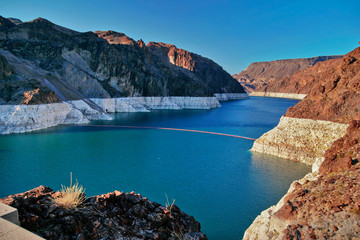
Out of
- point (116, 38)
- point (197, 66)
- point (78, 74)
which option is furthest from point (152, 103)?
point (197, 66)

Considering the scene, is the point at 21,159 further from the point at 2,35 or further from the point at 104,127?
the point at 2,35

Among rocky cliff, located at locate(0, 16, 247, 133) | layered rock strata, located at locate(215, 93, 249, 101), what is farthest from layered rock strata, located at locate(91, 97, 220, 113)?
layered rock strata, located at locate(215, 93, 249, 101)

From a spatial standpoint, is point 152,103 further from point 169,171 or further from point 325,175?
point 325,175

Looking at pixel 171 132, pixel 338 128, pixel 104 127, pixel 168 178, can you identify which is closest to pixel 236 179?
pixel 168 178

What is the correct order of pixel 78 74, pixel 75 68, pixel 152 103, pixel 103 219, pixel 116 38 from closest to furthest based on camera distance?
pixel 103 219 < pixel 78 74 < pixel 75 68 < pixel 152 103 < pixel 116 38

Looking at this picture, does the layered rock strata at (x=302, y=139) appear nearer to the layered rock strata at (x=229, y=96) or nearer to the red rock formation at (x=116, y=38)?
the red rock formation at (x=116, y=38)

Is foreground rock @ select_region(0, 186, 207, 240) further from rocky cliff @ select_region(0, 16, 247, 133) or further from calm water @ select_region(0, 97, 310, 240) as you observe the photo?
rocky cliff @ select_region(0, 16, 247, 133)
